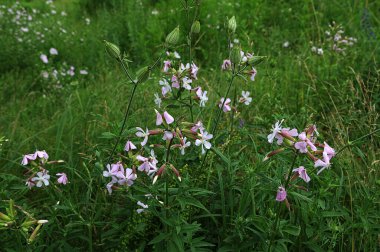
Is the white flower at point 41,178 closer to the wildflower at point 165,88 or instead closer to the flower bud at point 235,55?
the wildflower at point 165,88

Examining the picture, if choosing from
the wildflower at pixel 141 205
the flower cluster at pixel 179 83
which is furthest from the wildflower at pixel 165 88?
the wildflower at pixel 141 205

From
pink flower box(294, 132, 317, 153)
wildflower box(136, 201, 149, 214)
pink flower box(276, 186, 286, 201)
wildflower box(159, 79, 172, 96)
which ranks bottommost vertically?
wildflower box(136, 201, 149, 214)

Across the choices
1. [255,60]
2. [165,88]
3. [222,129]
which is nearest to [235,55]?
[255,60]

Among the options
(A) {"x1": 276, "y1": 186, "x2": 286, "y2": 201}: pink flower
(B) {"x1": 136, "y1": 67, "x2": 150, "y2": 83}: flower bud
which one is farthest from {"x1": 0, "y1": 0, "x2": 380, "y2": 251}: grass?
(B) {"x1": 136, "y1": 67, "x2": 150, "y2": 83}: flower bud

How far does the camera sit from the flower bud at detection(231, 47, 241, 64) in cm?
168

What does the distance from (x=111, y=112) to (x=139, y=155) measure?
1.22 meters

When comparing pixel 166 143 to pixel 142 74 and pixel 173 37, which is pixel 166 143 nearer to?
pixel 142 74

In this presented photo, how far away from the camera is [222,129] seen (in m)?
2.24

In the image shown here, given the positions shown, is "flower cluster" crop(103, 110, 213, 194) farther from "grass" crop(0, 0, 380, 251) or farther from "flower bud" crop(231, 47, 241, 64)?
"flower bud" crop(231, 47, 241, 64)

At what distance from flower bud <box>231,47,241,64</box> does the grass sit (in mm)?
340

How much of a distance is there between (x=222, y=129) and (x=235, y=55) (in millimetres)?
616

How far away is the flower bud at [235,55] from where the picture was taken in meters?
1.68

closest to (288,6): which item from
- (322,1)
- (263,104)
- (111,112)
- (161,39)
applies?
(322,1)

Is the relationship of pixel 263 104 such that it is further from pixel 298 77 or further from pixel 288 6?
pixel 288 6
